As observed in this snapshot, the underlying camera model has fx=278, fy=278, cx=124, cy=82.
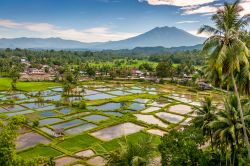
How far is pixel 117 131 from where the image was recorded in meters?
36.7

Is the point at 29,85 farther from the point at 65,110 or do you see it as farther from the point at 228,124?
the point at 228,124

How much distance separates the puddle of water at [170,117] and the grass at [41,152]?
1908 cm

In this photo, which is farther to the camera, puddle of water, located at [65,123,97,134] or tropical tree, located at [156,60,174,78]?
tropical tree, located at [156,60,174,78]

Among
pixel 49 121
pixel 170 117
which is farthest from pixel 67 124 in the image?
pixel 170 117

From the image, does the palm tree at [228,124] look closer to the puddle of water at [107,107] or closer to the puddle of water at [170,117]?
the puddle of water at [170,117]

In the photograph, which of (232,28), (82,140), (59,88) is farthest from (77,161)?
(59,88)

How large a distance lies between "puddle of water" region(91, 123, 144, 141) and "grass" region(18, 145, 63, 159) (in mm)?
6603

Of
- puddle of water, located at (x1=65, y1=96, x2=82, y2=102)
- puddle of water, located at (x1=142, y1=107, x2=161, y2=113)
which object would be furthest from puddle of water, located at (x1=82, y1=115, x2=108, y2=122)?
puddle of water, located at (x1=65, y1=96, x2=82, y2=102)

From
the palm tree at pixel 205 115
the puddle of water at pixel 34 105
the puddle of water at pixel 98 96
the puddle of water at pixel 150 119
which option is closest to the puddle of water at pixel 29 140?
the puddle of water at pixel 150 119

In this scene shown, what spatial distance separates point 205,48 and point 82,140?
72.9 ft

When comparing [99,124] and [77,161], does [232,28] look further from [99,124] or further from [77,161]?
[99,124]

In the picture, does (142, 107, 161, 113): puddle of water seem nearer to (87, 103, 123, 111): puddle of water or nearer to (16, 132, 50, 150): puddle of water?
(87, 103, 123, 111): puddle of water

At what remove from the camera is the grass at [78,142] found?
30.7 metres

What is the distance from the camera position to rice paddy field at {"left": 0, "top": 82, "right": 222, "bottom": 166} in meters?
30.1
